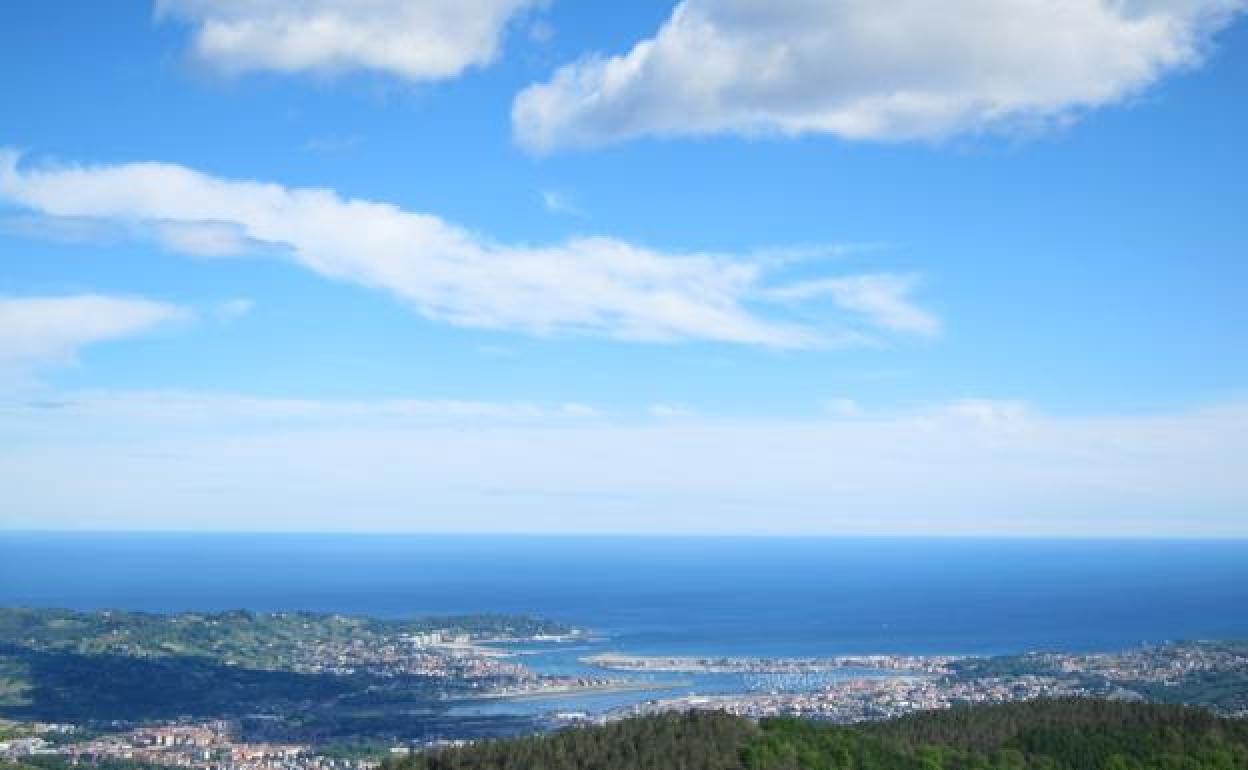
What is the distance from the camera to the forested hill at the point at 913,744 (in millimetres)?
37500

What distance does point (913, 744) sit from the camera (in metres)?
44.5

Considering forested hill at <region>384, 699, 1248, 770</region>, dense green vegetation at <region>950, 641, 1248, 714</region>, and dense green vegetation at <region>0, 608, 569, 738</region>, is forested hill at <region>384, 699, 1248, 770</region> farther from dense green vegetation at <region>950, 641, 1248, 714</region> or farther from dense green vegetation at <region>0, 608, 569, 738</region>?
dense green vegetation at <region>0, 608, 569, 738</region>

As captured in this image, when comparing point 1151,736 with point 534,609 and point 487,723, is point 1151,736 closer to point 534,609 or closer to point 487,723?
point 487,723

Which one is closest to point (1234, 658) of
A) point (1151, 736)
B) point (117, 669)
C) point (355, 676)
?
point (1151, 736)

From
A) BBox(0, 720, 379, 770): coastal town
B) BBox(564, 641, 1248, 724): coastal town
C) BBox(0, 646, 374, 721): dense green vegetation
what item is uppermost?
BBox(564, 641, 1248, 724): coastal town

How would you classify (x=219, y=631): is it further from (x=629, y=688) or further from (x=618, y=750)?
(x=618, y=750)

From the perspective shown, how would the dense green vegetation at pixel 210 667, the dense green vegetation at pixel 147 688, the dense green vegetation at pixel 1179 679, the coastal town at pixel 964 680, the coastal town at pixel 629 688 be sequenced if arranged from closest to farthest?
the coastal town at pixel 629 688 → the dense green vegetation at pixel 1179 679 → the coastal town at pixel 964 680 → the dense green vegetation at pixel 147 688 → the dense green vegetation at pixel 210 667

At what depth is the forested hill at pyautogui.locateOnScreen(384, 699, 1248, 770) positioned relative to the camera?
37.5m

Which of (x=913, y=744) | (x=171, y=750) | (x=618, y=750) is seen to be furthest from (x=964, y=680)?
(x=618, y=750)

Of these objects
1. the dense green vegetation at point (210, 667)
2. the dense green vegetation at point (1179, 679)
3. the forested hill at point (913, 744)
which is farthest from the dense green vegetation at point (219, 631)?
the forested hill at point (913, 744)

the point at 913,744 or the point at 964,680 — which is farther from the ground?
the point at 913,744

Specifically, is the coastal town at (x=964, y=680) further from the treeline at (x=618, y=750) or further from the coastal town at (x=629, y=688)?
the treeline at (x=618, y=750)

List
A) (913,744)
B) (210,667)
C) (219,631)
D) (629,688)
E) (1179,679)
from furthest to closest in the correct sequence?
(219,631)
(210,667)
(629,688)
(1179,679)
(913,744)

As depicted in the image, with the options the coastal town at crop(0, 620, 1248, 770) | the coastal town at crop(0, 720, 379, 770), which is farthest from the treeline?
the coastal town at crop(0, 720, 379, 770)
